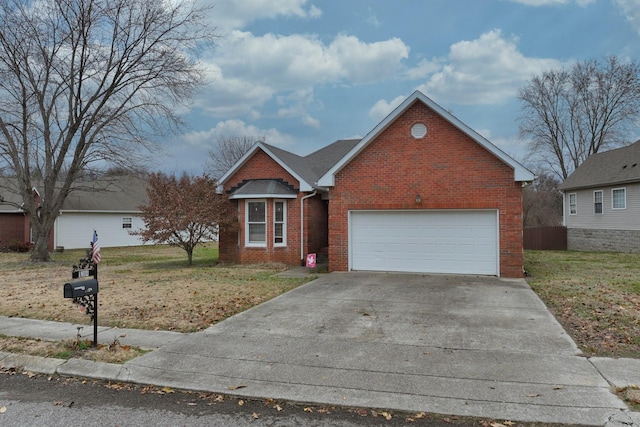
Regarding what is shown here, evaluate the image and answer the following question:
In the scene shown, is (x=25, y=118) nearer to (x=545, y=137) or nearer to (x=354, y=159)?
(x=354, y=159)

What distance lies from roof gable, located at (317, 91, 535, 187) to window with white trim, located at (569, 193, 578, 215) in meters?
16.4

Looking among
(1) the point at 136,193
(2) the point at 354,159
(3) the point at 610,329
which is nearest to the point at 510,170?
(2) the point at 354,159

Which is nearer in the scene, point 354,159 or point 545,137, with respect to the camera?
point 354,159

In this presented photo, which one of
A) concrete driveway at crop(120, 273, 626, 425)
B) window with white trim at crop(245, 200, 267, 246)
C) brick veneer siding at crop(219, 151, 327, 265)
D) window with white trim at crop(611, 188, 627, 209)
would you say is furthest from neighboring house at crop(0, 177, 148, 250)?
window with white trim at crop(611, 188, 627, 209)

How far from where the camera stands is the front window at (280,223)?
16.8 metres

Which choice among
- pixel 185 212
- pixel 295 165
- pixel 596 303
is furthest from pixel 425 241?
pixel 185 212

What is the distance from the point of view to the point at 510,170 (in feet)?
41.2

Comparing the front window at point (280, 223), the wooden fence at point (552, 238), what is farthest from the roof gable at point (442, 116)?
the wooden fence at point (552, 238)

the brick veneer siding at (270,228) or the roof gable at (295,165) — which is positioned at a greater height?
the roof gable at (295,165)

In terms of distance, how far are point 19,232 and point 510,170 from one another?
3114 centimetres

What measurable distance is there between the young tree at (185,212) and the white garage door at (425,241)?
5435 mm

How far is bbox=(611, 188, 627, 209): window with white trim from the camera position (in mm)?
21844

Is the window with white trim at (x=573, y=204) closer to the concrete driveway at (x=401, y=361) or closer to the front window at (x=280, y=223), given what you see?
the front window at (x=280, y=223)

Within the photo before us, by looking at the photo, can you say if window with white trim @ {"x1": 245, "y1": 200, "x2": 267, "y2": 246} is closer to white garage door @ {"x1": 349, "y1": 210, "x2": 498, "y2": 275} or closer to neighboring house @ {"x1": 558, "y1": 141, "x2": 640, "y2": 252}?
white garage door @ {"x1": 349, "y1": 210, "x2": 498, "y2": 275}
